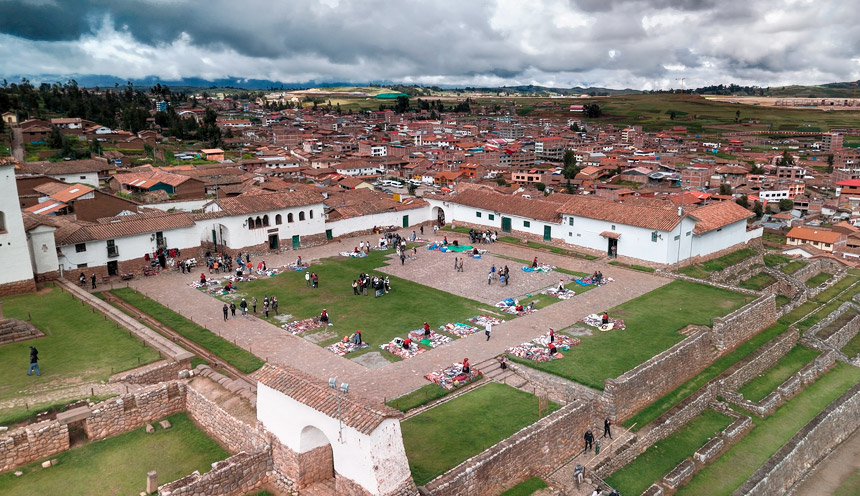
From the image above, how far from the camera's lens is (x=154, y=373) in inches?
655

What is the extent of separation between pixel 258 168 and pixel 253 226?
135 ft

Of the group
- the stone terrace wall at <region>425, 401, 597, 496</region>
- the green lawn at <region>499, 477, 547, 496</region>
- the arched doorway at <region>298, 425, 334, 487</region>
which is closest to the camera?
the arched doorway at <region>298, 425, 334, 487</region>

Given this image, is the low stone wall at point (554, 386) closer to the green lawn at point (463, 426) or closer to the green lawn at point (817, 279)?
the green lawn at point (463, 426)

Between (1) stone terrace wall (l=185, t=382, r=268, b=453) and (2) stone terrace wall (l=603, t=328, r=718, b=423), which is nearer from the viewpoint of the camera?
(1) stone terrace wall (l=185, t=382, r=268, b=453)

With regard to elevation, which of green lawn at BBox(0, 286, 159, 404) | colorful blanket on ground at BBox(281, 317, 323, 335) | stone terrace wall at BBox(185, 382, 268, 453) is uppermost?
green lawn at BBox(0, 286, 159, 404)

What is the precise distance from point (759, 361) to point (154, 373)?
70.8 feet

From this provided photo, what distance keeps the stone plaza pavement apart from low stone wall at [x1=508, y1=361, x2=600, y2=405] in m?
1.59

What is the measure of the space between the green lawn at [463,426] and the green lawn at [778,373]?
351 inches

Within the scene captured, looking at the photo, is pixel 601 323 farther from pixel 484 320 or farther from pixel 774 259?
pixel 774 259

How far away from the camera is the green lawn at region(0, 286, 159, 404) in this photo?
1605cm

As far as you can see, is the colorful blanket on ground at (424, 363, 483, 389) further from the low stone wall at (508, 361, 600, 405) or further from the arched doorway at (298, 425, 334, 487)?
the arched doorway at (298, 425, 334, 487)

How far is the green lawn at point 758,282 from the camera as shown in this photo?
101ft

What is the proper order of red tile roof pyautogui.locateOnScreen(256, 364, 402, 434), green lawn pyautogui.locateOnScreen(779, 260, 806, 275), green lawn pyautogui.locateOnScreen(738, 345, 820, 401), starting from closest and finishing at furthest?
1. red tile roof pyautogui.locateOnScreen(256, 364, 402, 434)
2. green lawn pyautogui.locateOnScreen(738, 345, 820, 401)
3. green lawn pyautogui.locateOnScreen(779, 260, 806, 275)

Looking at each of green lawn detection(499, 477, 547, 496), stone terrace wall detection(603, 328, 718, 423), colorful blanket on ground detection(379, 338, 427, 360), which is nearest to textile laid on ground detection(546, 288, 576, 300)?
stone terrace wall detection(603, 328, 718, 423)
